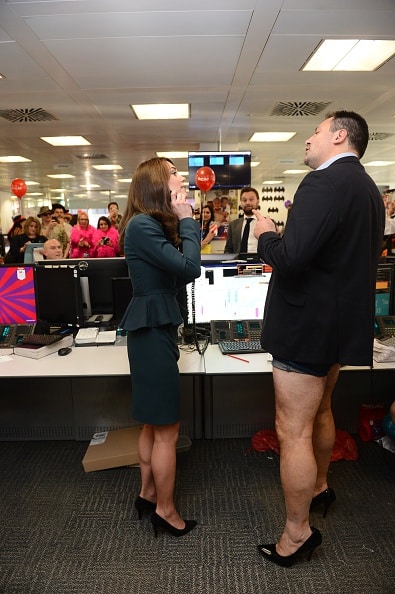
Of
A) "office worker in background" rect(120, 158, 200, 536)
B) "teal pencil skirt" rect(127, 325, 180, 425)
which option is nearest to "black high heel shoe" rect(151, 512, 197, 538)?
"office worker in background" rect(120, 158, 200, 536)

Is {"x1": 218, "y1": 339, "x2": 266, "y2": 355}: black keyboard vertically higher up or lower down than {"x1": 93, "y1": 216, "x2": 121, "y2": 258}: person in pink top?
lower down

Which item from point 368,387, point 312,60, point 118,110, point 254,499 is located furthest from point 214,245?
point 254,499

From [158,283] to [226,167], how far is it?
4.77 m

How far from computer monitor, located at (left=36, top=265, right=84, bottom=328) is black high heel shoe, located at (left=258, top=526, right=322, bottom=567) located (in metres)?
1.52

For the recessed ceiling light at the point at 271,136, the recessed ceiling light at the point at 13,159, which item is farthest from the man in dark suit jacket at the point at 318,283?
the recessed ceiling light at the point at 13,159

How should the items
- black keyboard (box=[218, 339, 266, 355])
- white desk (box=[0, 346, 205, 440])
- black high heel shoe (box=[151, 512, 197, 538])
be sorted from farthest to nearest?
white desk (box=[0, 346, 205, 440]) < black keyboard (box=[218, 339, 266, 355]) < black high heel shoe (box=[151, 512, 197, 538])

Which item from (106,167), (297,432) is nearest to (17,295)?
(297,432)

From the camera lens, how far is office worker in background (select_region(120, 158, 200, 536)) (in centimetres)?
141

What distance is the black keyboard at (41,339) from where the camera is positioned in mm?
2133

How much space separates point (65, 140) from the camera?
6.25 meters

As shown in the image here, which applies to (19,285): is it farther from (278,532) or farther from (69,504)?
(278,532)

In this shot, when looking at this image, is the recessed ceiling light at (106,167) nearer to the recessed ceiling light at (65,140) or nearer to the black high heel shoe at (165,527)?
the recessed ceiling light at (65,140)

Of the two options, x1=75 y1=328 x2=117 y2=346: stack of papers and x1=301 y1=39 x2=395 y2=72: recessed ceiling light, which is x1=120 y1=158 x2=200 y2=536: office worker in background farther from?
x1=301 y1=39 x2=395 y2=72: recessed ceiling light

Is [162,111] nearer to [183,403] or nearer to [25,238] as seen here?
[25,238]
